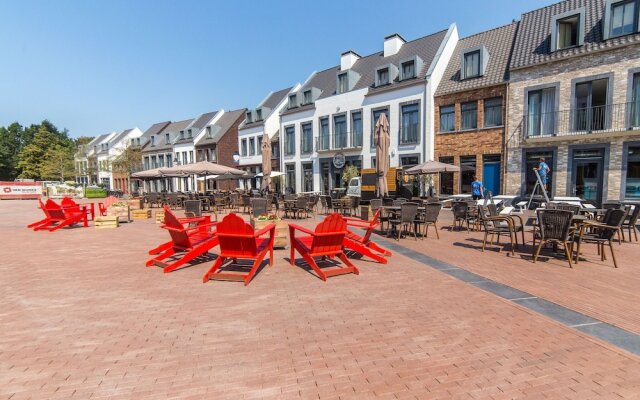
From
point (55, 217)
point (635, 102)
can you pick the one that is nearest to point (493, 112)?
point (635, 102)

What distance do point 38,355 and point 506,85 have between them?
2015cm

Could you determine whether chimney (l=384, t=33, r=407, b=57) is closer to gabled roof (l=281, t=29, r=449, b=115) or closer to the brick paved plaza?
gabled roof (l=281, t=29, r=449, b=115)

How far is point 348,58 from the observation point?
26672 mm

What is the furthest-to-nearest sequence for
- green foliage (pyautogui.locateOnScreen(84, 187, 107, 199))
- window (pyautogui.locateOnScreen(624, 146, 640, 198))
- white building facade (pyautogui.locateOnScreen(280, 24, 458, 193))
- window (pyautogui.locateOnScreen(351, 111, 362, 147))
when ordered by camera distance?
green foliage (pyautogui.locateOnScreen(84, 187, 107, 199)), window (pyautogui.locateOnScreen(351, 111, 362, 147)), white building facade (pyautogui.locateOnScreen(280, 24, 458, 193)), window (pyautogui.locateOnScreen(624, 146, 640, 198))

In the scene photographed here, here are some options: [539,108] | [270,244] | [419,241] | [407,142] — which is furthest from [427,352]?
[407,142]

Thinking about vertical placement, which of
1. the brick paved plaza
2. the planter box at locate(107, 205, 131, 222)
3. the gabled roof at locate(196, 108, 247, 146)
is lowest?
the brick paved plaza

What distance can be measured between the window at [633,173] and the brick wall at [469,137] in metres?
4.87

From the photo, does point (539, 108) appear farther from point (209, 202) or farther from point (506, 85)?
point (209, 202)

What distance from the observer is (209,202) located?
1558 cm

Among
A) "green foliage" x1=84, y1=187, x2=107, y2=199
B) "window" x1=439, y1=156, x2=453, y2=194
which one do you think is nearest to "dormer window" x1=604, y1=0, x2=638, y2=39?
"window" x1=439, y1=156, x2=453, y2=194

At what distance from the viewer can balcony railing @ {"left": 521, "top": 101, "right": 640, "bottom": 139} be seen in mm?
14070

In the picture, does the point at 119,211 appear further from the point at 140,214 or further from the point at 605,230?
the point at 605,230

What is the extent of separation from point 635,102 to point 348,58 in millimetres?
18272

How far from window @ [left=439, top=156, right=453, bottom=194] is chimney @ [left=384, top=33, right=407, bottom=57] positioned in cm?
979
